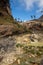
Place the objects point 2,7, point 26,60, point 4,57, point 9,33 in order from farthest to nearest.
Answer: point 2,7 → point 9,33 → point 4,57 → point 26,60

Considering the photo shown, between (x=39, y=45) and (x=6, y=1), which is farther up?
(x=6, y=1)

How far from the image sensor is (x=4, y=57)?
61.7 feet

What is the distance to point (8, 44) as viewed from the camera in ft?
73.9

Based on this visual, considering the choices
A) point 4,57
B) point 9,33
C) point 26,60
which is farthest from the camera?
point 9,33

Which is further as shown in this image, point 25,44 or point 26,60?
point 25,44

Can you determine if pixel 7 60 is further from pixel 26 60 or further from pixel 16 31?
pixel 16 31

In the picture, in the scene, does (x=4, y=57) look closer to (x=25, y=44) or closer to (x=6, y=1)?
(x=25, y=44)

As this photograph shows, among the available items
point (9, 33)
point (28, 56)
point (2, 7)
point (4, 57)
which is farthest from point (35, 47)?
point (2, 7)

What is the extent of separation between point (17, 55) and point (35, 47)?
304 cm

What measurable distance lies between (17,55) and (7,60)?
1.45 metres

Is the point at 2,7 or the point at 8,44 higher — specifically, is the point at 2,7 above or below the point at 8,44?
above

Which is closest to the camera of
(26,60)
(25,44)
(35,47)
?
(26,60)

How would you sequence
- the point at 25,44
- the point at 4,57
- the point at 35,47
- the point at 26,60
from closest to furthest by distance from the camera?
1. the point at 26,60
2. the point at 4,57
3. the point at 35,47
4. the point at 25,44

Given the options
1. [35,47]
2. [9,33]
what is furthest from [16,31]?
[35,47]
